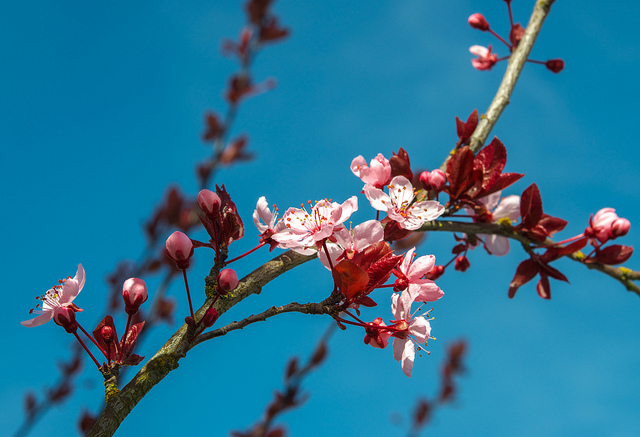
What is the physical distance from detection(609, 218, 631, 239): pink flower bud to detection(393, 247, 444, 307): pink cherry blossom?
65 cm

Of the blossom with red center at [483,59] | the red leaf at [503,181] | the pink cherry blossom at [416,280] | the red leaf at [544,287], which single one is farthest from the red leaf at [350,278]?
the blossom with red center at [483,59]

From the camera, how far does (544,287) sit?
1.56 meters

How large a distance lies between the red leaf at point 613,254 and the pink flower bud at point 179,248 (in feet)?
4.00

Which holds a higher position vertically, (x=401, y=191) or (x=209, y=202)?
(x=209, y=202)

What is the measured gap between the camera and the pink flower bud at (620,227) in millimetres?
1476

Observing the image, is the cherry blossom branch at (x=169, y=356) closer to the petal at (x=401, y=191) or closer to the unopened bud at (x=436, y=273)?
the petal at (x=401, y=191)

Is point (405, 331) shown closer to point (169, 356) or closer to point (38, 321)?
point (169, 356)

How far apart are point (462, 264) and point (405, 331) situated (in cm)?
69

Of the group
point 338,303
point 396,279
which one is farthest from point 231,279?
point 396,279

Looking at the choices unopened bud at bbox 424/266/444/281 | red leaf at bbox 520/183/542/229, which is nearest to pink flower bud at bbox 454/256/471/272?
unopened bud at bbox 424/266/444/281

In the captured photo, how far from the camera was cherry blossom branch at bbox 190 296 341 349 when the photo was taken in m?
1.13

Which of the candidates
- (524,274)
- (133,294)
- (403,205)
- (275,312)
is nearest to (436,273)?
(524,274)

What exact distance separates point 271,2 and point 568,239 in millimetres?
2789

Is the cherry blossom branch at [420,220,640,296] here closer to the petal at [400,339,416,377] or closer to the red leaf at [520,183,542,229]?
the red leaf at [520,183,542,229]
